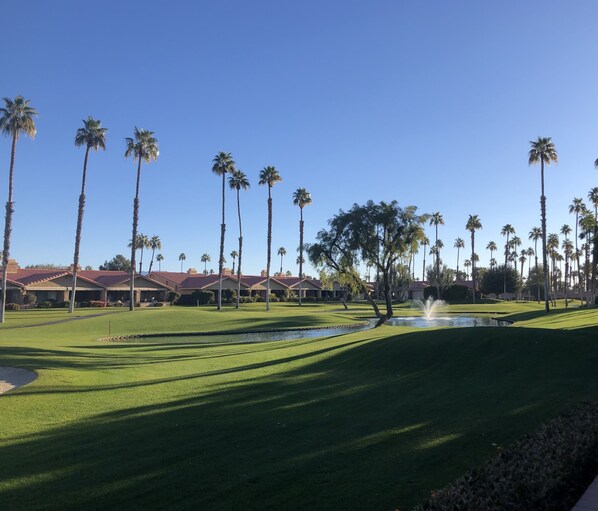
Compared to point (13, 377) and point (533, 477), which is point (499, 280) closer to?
point (13, 377)

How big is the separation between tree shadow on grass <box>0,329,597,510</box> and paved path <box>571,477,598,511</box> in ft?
4.56

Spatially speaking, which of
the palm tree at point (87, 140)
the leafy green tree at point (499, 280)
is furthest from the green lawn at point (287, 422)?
the leafy green tree at point (499, 280)

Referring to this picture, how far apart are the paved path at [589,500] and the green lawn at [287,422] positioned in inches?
56.0

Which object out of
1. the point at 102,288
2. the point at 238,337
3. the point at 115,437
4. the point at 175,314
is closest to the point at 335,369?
the point at 115,437

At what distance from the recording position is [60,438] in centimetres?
846

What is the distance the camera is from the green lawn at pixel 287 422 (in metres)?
5.93

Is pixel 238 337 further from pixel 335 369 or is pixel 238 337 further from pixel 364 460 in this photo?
pixel 364 460

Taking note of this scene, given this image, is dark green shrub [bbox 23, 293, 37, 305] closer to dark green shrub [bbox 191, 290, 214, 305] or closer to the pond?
dark green shrub [bbox 191, 290, 214, 305]

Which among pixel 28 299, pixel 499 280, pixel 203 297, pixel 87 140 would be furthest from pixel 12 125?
pixel 499 280

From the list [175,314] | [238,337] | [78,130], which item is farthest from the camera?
[78,130]

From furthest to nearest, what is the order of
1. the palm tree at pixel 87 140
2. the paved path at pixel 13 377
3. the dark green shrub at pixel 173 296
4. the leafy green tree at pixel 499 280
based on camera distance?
the leafy green tree at pixel 499 280
the dark green shrub at pixel 173 296
the palm tree at pixel 87 140
the paved path at pixel 13 377

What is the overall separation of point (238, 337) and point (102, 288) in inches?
1858

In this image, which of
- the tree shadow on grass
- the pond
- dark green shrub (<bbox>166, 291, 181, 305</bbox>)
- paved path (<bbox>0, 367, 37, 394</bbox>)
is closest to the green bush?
the tree shadow on grass

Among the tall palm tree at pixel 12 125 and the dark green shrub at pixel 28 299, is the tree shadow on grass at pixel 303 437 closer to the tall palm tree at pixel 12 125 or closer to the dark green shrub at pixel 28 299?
the tall palm tree at pixel 12 125
